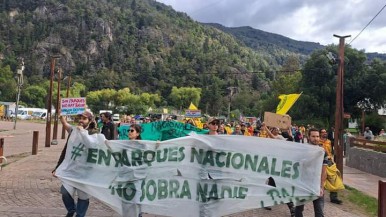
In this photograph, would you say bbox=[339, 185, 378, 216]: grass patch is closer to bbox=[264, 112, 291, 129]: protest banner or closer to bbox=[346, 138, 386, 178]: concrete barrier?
bbox=[264, 112, 291, 129]: protest banner

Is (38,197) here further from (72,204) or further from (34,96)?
(34,96)

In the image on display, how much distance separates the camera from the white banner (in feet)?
19.1

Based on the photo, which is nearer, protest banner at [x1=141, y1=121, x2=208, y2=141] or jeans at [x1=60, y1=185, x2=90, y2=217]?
jeans at [x1=60, y1=185, x2=90, y2=217]

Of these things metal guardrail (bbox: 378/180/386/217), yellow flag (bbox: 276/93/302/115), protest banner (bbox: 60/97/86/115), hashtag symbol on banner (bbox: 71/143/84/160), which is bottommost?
metal guardrail (bbox: 378/180/386/217)

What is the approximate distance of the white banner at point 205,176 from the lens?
5.83m

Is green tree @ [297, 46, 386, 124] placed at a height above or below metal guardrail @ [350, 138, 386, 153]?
above

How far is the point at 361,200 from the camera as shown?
10938 millimetres

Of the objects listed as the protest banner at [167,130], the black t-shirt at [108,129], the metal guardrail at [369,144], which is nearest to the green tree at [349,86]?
the metal guardrail at [369,144]

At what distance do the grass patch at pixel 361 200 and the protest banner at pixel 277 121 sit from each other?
8.27ft

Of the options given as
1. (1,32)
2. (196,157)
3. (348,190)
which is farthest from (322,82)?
(1,32)

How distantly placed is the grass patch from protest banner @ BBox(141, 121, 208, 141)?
13.1 feet

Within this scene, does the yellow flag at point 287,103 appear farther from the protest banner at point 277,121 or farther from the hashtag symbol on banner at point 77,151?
the hashtag symbol on banner at point 77,151

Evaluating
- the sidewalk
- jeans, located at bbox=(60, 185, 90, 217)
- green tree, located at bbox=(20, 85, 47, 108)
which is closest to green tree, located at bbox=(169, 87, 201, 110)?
green tree, located at bbox=(20, 85, 47, 108)

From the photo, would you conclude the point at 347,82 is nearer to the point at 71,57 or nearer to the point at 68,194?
the point at 68,194
